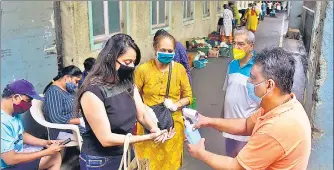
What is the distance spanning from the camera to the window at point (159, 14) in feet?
28.5

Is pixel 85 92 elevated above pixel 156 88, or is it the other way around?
pixel 85 92

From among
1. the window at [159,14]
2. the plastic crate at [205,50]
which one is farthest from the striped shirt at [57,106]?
the plastic crate at [205,50]

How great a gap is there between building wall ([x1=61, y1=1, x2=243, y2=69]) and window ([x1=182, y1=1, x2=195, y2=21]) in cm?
25

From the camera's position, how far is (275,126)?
1.89m

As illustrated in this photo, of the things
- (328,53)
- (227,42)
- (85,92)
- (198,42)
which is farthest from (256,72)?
(227,42)

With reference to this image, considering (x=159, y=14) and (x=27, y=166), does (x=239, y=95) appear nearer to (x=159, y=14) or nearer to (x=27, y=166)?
(x=27, y=166)

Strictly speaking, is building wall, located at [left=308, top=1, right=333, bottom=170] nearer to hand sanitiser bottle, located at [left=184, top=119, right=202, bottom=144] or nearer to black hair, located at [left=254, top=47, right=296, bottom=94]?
black hair, located at [left=254, top=47, right=296, bottom=94]

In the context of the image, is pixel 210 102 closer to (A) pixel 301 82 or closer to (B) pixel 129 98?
(A) pixel 301 82

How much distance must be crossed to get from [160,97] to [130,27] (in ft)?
14.2

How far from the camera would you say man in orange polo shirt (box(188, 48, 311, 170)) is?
188 cm

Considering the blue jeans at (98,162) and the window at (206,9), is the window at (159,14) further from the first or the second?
the blue jeans at (98,162)

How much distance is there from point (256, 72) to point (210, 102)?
4.68 meters

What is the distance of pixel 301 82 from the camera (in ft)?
25.8

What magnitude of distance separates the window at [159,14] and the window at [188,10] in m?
1.72
